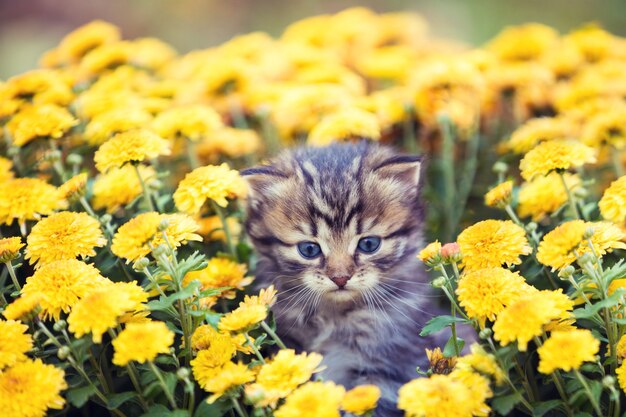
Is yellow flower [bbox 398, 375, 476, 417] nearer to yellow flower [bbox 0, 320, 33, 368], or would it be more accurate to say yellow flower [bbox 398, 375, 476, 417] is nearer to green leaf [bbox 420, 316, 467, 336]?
green leaf [bbox 420, 316, 467, 336]

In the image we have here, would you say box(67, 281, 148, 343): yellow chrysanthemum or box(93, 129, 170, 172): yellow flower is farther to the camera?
box(93, 129, 170, 172): yellow flower

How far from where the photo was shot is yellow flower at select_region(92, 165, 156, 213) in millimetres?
2082

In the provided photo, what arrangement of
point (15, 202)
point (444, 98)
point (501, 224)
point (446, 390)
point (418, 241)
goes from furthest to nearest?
point (444, 98) < point (418, 241) < point (15, 202) < point (501, 224) < point (446, 390)

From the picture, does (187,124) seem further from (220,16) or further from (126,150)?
(220,16)

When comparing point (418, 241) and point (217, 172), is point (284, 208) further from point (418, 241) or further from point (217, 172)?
point (418, 241)

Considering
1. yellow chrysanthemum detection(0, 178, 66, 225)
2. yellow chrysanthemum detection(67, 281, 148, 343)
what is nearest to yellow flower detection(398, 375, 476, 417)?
yellow chrysanthemum detection(67, 281, 148, 343)

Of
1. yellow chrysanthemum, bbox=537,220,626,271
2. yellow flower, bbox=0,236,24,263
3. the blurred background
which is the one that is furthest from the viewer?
the blurred background

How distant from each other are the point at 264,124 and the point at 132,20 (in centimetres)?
362

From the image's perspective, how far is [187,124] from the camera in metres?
2.33

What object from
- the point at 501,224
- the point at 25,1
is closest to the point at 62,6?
the point at 25,1

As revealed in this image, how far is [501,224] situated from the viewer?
170 centimetres

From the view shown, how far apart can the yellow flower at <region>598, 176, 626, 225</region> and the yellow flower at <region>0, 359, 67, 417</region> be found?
1311 mm

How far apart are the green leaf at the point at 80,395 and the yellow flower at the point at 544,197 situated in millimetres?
1264

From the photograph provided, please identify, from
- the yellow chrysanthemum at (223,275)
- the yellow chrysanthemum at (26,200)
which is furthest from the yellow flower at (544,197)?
the yellow chrysanthemum at (26,200)
